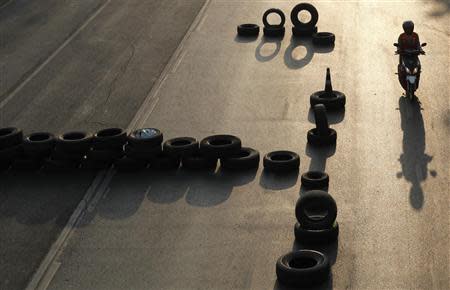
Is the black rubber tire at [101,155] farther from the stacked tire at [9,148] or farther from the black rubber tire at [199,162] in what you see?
the stacked tire at [9,148]

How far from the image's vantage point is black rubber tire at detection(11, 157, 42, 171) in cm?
2078

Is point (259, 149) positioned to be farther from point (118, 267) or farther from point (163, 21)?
point (163, 21)

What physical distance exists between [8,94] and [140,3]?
1155 cm

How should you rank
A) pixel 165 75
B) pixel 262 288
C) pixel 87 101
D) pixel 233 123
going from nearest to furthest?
pixel 262 288 → pixel 233 123 → pixel 87 101 → pixel 165 75

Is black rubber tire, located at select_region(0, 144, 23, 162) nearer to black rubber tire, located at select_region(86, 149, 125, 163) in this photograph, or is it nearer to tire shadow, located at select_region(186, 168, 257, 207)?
black rubber tire, located at select_region(86, 149, 125, 163)

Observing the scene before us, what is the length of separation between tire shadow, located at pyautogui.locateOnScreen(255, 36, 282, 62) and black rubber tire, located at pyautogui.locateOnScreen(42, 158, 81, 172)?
9552 millimetres

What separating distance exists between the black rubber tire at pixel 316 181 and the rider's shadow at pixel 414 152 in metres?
1.56

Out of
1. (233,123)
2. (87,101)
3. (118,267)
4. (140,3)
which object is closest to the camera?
(118,267)

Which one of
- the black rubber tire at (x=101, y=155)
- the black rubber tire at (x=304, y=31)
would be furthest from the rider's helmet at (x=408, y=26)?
the black rubber tire at (x=101, y=155)

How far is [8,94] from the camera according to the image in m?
27.4

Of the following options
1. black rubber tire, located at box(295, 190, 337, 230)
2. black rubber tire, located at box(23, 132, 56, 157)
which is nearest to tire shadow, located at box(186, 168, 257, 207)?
black rubber tire, located at box(295, 190, 337, 230)

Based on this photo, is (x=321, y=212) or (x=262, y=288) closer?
(x=262, y=288)

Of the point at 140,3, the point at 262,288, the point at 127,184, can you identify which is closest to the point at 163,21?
the point at 140,3

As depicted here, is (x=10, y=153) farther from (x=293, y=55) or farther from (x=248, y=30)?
(x=248, y=30)
